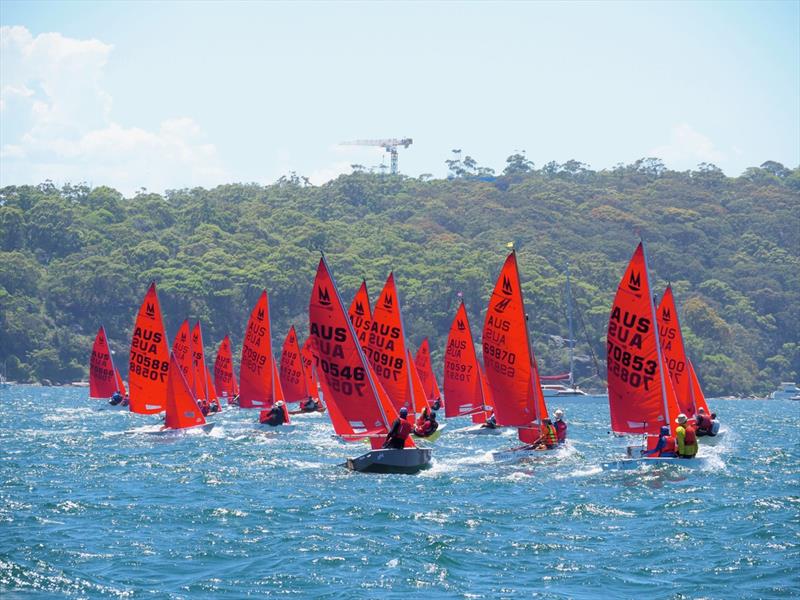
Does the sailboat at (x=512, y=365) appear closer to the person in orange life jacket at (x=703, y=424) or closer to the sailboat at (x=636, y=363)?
the sailboat at (x=636, y=363)

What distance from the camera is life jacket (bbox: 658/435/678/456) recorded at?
1251 inches

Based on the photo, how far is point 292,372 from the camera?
2285 inches

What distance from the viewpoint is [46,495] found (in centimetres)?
2714

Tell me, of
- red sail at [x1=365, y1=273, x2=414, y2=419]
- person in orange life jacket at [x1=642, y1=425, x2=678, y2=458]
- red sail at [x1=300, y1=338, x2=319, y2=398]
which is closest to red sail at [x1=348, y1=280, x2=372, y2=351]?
red sail at [x1=365, y1=273, x2=414, y2=419]

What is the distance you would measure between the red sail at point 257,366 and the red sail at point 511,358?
16.5 m

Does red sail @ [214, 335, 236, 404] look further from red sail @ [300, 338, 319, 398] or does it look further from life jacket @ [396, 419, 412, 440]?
life jacket @ [396, 419, 412, 440]

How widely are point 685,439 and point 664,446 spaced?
0.61 metres

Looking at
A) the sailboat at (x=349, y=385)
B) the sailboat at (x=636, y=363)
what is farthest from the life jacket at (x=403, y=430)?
the sailboat at (x=636, y=363)

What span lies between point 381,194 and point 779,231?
58.3 meters

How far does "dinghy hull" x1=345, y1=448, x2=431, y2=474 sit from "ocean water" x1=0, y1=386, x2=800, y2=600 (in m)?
0.28

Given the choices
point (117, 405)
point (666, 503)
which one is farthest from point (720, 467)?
point (117, 405)

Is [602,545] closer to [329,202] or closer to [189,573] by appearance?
[189,573]

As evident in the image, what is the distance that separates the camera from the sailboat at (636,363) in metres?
32.2

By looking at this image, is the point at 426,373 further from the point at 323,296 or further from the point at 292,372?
the point at 323,296
